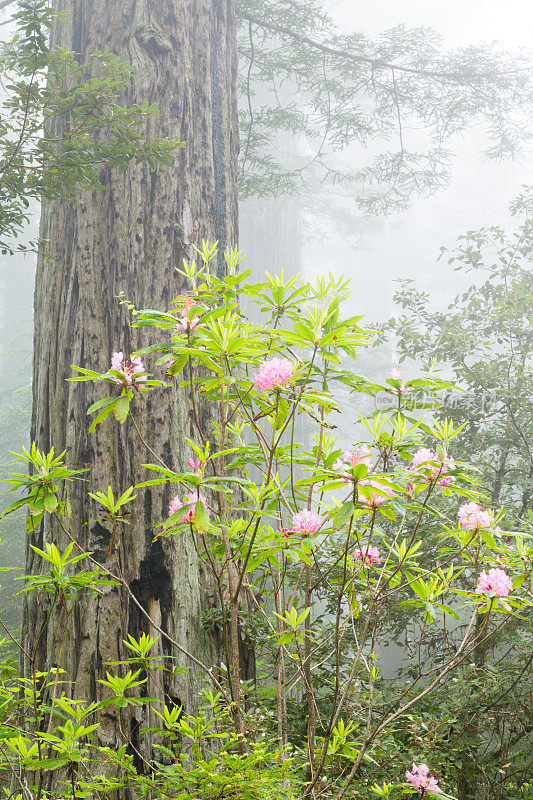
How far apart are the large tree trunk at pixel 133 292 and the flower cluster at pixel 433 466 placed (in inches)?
36.9

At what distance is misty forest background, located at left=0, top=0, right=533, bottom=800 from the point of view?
11.7ft

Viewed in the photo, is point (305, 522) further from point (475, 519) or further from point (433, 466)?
point (475, 519)

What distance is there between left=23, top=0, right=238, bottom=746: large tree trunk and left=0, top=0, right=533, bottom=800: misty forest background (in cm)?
103

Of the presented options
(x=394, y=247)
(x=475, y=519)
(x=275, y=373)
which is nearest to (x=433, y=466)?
(x=475, y=519)

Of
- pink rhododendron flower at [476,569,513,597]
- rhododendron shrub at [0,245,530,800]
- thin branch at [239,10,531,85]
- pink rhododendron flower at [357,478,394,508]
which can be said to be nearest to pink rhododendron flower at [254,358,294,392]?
rhododendron shrub at [0,245,530,800]

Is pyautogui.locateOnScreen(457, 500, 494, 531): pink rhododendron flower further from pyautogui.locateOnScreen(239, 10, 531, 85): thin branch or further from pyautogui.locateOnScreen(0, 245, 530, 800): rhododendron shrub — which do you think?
pyautogui.locateOnScreen(239, 10, 531, 85): thin branch

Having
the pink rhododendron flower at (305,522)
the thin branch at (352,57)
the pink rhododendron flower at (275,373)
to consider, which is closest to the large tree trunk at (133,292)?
the pink rhododendron flower at (305,522)

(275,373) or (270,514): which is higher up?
(275,373)

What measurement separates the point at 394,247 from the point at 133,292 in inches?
1265

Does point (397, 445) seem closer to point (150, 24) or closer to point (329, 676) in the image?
point (329, 676)

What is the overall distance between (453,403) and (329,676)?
6.66 ft

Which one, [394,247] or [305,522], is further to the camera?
[394,247]

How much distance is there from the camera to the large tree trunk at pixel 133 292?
6.23 ft

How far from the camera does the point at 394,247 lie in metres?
32.3
